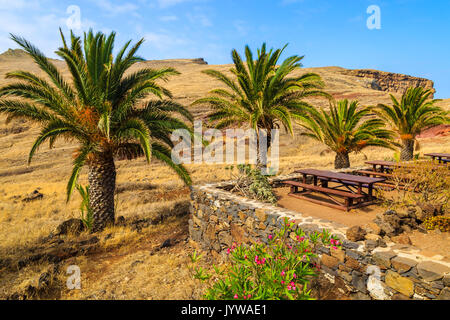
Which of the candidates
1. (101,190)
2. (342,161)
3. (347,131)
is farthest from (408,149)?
(101,190)

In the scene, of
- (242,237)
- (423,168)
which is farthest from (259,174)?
(423,168)

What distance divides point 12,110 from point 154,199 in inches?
266

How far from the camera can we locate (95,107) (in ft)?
27.5

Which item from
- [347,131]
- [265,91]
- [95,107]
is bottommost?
[347,131]

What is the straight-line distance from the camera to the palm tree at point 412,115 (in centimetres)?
1375

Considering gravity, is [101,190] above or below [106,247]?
above

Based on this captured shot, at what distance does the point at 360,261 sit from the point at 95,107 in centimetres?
819

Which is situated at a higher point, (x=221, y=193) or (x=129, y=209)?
(x=221, y=193)

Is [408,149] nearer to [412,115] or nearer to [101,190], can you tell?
[412,115]

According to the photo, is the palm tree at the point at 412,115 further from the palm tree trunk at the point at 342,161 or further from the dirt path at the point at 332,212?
the dirt path at the point at 332,212

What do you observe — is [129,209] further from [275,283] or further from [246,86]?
[275,283]

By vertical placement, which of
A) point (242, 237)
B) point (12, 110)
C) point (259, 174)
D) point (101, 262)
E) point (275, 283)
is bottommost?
point (101, 262)

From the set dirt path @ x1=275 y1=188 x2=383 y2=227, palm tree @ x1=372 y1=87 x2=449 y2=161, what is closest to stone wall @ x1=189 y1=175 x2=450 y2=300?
dirt path @ x1=275 y1=188 x2=383 y2=227

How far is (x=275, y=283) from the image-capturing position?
3.25 metres
